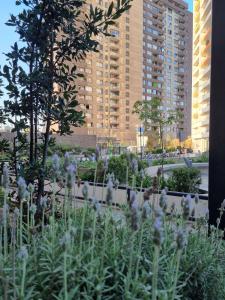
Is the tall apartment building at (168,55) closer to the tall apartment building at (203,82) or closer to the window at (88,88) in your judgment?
the window at (88,88)

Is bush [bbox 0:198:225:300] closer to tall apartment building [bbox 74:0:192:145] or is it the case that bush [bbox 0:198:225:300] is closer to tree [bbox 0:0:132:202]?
tree [bbox 0:0:132:202]

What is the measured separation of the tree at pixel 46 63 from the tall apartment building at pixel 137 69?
5407 centimetres

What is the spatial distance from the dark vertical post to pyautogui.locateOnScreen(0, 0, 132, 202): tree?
0.93 meters

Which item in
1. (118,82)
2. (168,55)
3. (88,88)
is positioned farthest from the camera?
(168,55)

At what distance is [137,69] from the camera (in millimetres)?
84750

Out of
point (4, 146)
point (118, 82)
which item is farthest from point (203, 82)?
point (4, 146)

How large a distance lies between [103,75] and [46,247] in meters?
79.6

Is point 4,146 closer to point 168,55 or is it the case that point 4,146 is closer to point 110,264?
point 110,264

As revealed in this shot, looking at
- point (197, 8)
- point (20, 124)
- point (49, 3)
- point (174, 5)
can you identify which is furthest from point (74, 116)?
point (174, 5)

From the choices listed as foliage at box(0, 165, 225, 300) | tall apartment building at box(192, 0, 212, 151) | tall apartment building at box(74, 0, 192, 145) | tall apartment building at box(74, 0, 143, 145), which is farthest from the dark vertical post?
tall apartment building at box(74, 0, 143, 145)

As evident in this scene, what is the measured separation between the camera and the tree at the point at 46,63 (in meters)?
3.32

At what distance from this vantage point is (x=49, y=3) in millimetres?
3324

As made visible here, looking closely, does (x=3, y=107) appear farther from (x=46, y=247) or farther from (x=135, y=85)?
(x=135, y=85)

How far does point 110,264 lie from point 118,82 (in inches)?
3246
